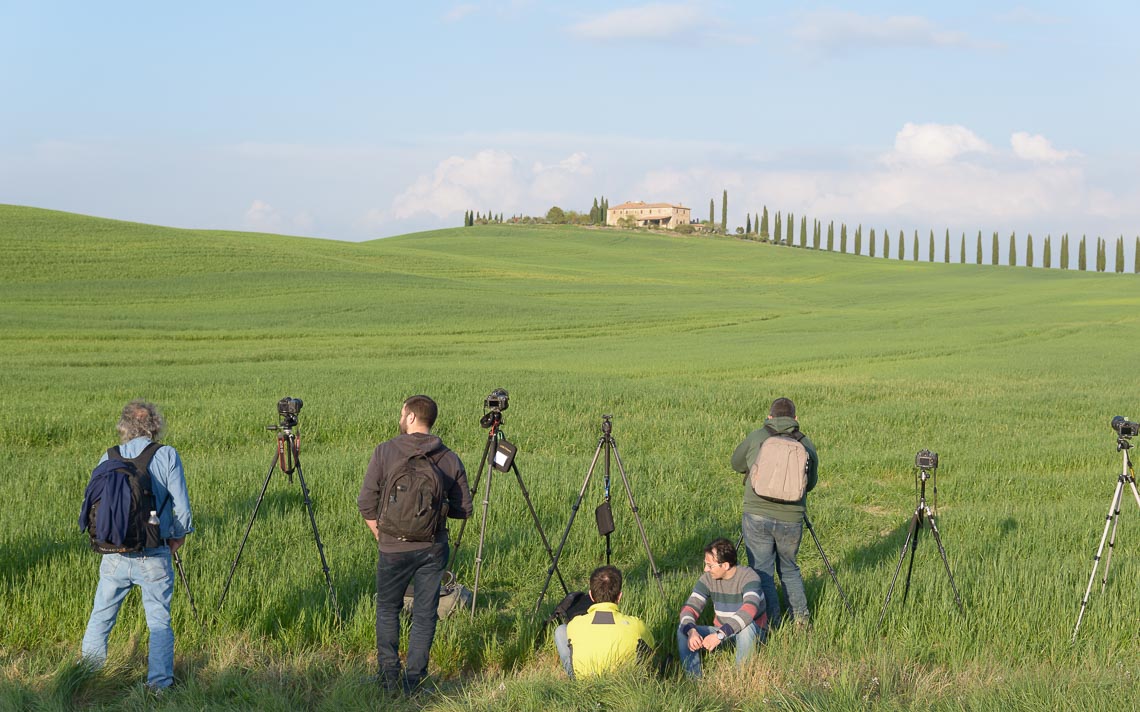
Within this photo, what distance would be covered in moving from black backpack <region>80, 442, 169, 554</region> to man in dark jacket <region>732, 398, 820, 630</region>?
4.42 m

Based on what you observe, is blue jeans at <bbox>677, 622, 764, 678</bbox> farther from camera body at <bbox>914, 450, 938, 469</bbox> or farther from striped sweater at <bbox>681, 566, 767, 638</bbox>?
camera body at <bbox>914, 450, 938, 469</bbox>

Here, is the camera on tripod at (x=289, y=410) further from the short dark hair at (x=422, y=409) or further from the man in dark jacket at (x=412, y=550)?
the short dark hair at (x=422, y=409)

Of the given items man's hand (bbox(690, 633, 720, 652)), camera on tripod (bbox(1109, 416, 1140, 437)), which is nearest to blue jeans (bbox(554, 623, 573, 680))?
man's hand (bbox(690, 633, 720, 652))

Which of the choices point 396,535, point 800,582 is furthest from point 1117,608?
point 396,535

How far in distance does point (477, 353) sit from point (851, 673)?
31.4 m

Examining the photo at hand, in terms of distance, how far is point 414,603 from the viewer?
6660mm

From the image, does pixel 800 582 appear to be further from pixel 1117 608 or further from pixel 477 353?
pixel 477 353

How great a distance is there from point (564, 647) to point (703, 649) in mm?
1151

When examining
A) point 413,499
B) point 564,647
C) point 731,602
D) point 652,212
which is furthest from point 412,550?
point 652,212

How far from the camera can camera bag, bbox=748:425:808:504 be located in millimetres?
7523

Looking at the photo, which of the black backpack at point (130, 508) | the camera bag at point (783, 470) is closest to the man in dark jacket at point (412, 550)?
the black backpack at point (130, 508)

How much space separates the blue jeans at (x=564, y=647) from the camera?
645 cm

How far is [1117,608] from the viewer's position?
7.72 meters

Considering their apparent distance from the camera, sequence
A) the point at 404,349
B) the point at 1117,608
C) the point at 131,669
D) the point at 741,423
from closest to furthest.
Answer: the point at 131,669
the point at 1117,608
the point at 741,423
the point at 404,349
